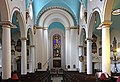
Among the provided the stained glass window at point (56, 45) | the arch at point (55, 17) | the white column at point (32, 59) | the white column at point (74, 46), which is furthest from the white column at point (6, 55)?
the stained glass window at point (56, 45)

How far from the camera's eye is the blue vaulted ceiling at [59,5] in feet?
72.7

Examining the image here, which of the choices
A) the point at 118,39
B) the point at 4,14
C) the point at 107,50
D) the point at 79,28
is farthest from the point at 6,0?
the point at 118,39

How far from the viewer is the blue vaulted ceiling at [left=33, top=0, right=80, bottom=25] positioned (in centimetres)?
2216

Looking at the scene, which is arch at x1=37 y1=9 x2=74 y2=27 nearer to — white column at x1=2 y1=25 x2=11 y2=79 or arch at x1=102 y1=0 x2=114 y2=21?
arch at x1=102 y1=0 x2=114 y2=21

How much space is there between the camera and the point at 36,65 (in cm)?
2419

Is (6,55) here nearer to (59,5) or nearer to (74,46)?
(74,46)

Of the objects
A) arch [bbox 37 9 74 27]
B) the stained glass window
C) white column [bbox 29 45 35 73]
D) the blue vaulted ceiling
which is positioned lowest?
white column [bbox 29 45 35 73]

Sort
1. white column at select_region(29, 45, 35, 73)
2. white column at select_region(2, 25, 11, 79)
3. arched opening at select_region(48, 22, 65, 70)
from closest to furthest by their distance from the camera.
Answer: white column at select_region(2, 25, 11, 79) < white column at select_region(29, 45, 35, 73) < arched opening at select_region(48, 22, 65, 70)

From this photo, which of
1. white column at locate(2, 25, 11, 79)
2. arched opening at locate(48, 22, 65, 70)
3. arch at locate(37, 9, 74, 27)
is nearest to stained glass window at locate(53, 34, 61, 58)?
arched opening at locate(48, 22, 65, 70)

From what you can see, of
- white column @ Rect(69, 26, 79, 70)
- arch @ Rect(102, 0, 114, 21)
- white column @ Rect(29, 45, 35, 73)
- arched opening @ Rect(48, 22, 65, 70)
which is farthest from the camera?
arched opening @ Rect(48, 22, 65, 70)

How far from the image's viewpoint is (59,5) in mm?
24109

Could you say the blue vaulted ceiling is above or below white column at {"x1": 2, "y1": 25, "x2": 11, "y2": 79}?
above

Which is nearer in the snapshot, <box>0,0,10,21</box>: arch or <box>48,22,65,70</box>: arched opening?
<box>0,0,10,21</box>: arch

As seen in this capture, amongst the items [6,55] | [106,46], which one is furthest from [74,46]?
[6,55]
